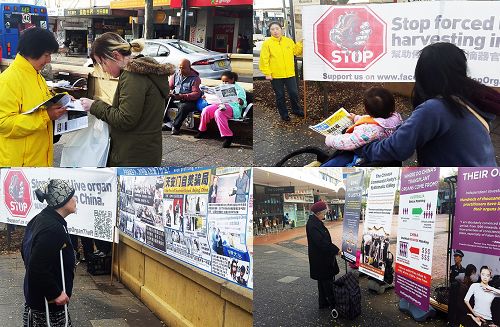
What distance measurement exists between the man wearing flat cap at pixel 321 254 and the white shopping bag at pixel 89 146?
1153mm

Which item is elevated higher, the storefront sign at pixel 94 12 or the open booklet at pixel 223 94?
the storefront sign at pixel 94 12

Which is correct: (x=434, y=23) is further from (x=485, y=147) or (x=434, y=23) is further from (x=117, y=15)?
(x=117, y=15)

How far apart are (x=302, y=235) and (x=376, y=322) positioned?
446 mm

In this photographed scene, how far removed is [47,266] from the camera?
2.34m

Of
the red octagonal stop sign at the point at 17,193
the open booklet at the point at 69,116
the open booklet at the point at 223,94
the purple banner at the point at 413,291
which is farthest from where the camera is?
the open booklet at the point at 223,94

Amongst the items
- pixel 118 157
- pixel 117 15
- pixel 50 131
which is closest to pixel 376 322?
pixel 118 157

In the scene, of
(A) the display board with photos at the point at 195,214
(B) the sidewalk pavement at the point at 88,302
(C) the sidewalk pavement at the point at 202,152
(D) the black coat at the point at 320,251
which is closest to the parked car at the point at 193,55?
(C) the sidewalk pavement at the point at 202,152

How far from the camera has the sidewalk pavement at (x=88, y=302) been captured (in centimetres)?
264

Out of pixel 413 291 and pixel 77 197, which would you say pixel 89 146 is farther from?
pixel 413 291

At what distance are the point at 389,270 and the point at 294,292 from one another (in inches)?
15.0

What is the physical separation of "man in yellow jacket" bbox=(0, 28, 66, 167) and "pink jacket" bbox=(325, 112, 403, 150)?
134 centimetres

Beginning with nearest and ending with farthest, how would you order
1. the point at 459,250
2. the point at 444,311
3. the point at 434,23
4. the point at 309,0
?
the point at 459,250 < the point at 444,311 < the point at 434,23 < the point at 309,0

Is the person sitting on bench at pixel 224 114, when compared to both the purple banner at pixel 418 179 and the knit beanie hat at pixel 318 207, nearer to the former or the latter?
the knit beanie hat at pixel 318 207

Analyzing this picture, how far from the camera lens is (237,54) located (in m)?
6.68
